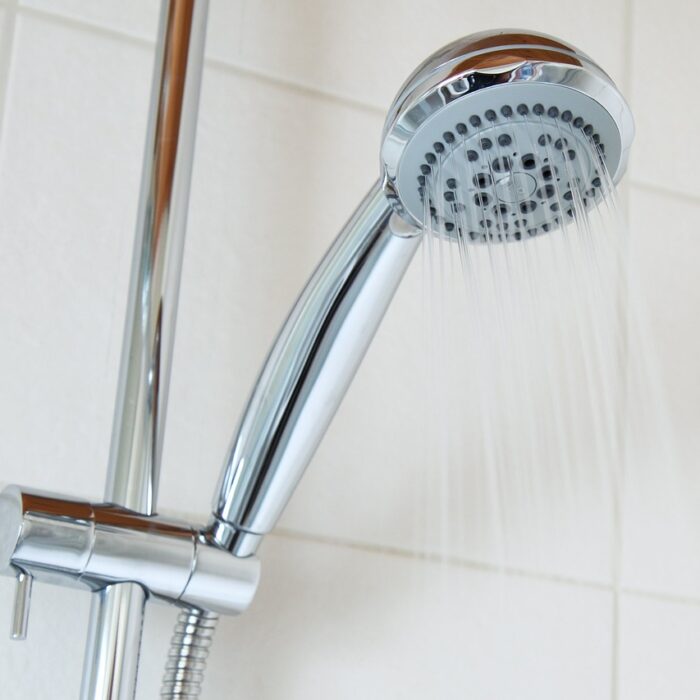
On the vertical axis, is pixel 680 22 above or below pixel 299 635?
above

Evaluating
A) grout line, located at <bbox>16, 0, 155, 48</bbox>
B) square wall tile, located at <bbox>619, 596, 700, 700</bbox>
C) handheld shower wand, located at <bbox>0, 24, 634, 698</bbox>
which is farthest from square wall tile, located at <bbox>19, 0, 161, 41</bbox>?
square wall tile, located at <bbox>619, 596, 700, 700</bbox>

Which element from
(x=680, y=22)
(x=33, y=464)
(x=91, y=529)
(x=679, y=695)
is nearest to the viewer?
(x=91, y=529)

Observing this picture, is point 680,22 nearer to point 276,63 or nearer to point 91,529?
point 276,63

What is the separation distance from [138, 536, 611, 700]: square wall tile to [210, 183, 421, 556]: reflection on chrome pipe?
0.36 ft

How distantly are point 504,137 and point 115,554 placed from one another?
0.75 ft

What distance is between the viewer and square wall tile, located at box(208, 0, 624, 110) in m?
0.72

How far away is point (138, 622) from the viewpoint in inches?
19.6

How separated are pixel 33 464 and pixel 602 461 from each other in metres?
0.35

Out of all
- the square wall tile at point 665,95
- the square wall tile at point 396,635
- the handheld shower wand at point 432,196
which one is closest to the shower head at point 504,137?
the handheld shower wand at point 432,196

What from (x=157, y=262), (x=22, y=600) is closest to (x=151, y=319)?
(x=157, y=262)

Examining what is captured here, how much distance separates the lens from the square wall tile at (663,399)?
0.72 metres

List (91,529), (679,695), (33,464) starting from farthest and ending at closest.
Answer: (679,695), (33,464), (91,529)

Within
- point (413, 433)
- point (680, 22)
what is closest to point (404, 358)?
point (413, 433)

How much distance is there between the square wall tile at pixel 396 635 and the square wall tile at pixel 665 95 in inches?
12.1
